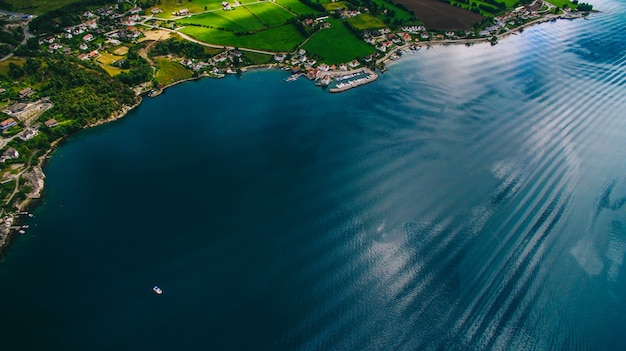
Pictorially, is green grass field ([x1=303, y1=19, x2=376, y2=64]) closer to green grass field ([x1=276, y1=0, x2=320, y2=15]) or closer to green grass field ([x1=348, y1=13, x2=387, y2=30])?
green grass field ([x1=348, y1=13, x2=387, y2=30])

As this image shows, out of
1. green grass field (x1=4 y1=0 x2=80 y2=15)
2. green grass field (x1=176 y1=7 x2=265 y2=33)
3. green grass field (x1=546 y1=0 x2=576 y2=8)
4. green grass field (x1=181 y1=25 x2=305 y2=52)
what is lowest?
green grass field (x1=4 y1=0 x2=80 y2=15)

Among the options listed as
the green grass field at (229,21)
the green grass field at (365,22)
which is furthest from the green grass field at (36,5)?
the green grass field at (365,22)

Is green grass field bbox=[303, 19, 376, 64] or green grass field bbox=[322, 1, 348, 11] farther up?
green grass field bbox=[322, 1, 348, 11]

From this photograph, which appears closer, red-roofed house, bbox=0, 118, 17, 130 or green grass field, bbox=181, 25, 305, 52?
red-roofed house, bbox=0, 118, 17, 130

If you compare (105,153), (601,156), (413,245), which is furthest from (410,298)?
(105,153)

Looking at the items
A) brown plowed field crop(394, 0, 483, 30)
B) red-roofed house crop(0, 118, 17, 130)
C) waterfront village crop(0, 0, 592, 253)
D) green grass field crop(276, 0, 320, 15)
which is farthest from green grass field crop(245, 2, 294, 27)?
red-roofed house crop(0, 118, 17, 130)
